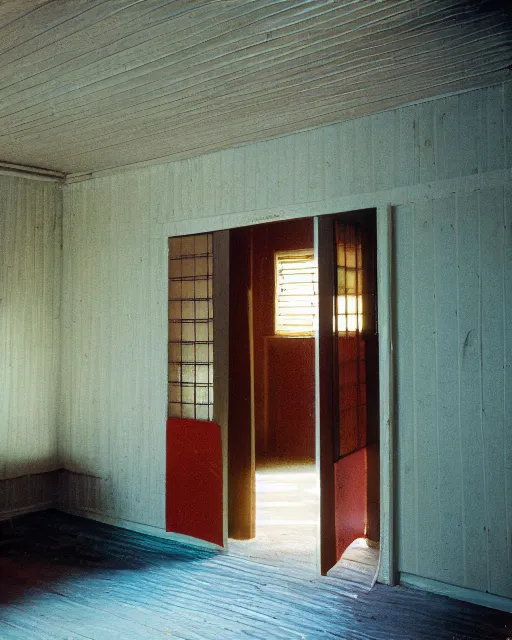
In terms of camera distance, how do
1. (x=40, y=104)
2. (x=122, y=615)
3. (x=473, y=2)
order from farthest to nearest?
(x=40, y=104)
(x=122, y=615)
(x=473, y=2)

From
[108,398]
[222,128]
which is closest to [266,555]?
[108,398]

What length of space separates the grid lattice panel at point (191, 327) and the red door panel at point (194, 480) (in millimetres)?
123

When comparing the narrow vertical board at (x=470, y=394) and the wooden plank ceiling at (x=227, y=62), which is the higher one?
the wooden plank ceiling at (x=227, y=62)

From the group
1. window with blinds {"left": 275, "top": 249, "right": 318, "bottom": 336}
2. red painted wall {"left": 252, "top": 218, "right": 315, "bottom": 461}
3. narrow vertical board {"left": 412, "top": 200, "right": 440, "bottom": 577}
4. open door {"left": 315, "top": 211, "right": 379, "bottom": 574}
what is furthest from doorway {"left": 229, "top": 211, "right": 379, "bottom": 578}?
window with blinds {"left": 275, "top": 249, "right": 318, "bottom": 336}

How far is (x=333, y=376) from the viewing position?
4090 mm

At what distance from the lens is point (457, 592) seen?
3.62 m

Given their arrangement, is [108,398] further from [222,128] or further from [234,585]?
[222,128]

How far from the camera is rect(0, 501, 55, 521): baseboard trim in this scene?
5.35 m

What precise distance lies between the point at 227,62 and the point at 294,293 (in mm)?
4498

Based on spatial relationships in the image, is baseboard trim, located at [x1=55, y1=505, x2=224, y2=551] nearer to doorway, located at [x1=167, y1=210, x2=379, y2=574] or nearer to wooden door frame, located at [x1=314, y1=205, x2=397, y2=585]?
doorway, located at [x1=167, y1=210, x2=379, y2=574]

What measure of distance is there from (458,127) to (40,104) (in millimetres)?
2546

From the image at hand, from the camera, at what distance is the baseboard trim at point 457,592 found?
11.3 ft

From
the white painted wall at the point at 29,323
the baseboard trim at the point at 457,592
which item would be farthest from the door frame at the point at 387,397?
the white painted wall at the point at 29,323

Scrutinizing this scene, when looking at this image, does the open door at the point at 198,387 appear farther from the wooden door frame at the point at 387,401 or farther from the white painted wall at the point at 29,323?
the white painted wall at the point at 29,323
